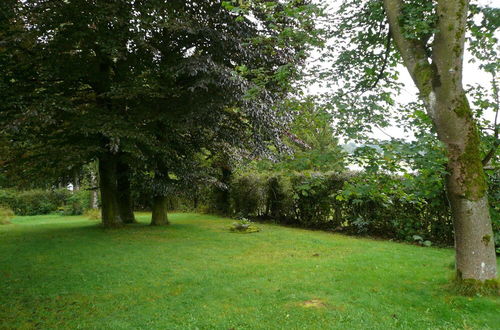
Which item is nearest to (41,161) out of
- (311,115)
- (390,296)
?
(311,115)

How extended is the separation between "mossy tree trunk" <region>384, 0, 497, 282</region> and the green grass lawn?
624mm

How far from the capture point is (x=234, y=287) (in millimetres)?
5602

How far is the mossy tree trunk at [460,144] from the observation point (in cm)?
471

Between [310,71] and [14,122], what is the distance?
6602mm

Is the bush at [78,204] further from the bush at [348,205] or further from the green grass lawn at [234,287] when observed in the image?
the green grass lawn at [234,287]

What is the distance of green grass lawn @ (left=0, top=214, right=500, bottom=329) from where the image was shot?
4344 mm

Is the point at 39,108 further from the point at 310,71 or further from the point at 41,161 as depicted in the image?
the point at 310,71

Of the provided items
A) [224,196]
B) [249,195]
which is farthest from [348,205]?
[224,196]

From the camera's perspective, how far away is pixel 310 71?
5.60 m

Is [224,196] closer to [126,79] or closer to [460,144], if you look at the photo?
[126,79]

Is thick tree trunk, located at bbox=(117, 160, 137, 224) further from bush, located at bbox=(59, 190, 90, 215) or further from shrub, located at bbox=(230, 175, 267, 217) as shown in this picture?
bush, located at bbox=(59, 190, 90, 215)

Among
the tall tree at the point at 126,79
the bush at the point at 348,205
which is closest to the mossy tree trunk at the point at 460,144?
the bush at the point at 348,205

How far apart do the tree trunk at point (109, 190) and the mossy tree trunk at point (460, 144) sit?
397 inches

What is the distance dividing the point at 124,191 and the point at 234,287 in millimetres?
9313
